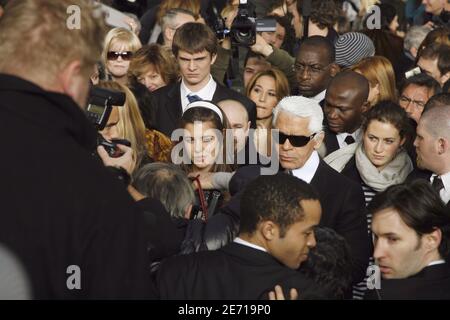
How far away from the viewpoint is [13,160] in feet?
7.00

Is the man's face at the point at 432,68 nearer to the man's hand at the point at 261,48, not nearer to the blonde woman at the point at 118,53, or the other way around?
the man's hand at the point at 261,48

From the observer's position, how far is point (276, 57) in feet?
24.3

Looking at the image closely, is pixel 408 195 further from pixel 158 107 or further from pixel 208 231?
pixel 158 107

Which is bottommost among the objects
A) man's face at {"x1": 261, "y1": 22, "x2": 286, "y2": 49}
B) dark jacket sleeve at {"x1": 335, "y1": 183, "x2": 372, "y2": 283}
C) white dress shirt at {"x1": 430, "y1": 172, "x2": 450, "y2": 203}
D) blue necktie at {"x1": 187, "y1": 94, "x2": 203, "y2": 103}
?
dark jacket sleeve at {"x1": 335, "y1": 183, "x2": 372, "y2": 283}

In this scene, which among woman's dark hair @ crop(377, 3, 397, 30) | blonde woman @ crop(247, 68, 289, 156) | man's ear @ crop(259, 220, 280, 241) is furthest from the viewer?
woman's dark hair @ crop(377, 3, 397, 30)

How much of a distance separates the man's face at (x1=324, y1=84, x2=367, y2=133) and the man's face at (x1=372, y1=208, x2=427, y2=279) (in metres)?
2.31

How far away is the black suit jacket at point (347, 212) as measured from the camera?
173 inches

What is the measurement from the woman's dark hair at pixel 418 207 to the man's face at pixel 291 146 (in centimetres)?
112

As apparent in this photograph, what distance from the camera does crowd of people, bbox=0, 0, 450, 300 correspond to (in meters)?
2.13

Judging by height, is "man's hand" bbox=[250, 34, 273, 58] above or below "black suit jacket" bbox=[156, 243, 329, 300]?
A: above

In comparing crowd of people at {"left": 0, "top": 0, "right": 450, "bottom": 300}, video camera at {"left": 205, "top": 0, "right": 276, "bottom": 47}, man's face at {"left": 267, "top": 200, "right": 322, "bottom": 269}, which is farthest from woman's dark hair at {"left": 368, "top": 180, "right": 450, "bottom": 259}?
video camera at {"left": 205, "top": 0, "right": 276, "bottom": 47}

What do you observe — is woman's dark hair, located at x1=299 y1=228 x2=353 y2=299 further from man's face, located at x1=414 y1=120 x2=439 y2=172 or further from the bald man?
the bald man
